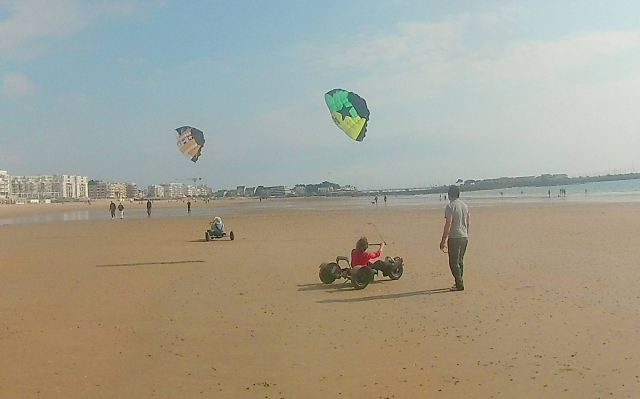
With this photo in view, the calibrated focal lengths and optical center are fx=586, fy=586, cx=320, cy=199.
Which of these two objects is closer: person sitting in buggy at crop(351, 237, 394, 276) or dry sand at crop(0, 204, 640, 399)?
dry sand at crop(0, 204, 640, 399)

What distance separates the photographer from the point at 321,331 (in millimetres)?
6820

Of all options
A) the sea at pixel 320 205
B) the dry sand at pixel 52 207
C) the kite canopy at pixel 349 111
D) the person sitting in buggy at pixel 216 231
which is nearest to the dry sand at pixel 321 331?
the person sitting in buggy at pixel 216 231

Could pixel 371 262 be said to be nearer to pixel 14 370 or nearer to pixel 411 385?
pixel 411 385

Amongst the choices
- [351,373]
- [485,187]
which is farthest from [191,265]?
[485,187]

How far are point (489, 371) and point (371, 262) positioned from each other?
5.41 meters

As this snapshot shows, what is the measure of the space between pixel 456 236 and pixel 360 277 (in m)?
1.67

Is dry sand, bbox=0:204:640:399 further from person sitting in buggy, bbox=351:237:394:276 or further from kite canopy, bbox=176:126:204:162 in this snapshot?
kite canopy, bbox=176:126:204:162

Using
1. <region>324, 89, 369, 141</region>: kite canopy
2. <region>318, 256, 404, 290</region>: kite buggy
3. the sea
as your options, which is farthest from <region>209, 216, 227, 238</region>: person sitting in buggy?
the sea

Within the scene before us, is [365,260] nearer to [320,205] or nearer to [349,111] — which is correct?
[349,111]

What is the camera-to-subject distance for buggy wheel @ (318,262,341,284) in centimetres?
1000

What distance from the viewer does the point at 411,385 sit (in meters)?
4.86

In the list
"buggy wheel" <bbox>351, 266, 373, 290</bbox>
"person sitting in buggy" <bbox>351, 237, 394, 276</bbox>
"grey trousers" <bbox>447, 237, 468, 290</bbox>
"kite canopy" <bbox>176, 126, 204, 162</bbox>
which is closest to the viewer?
"grey trousers" <bbox>447, 237, 468, 290</bbox>

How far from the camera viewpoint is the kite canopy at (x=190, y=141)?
106 ft

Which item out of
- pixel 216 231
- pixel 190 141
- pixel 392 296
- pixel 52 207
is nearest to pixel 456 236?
pixel 392 296
